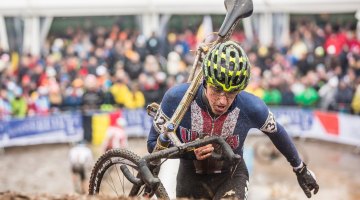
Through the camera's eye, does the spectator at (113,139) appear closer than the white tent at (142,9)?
Yes

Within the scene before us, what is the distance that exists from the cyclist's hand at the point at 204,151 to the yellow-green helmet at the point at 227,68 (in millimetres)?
567

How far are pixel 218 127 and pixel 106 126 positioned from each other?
1548cm

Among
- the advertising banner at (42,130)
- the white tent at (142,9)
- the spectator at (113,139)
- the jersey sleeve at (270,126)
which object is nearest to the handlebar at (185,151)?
the jersey sleeve at (270,126)

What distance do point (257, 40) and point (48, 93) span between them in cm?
857

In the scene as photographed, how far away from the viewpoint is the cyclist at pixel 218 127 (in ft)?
19.4

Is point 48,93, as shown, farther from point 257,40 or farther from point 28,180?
point 257,40

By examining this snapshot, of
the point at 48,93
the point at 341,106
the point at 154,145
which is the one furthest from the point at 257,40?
the point at 154,145

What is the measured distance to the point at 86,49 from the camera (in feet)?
77.6

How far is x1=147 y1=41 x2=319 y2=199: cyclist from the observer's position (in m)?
5.90

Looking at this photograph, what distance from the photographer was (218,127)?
6332 millimetres

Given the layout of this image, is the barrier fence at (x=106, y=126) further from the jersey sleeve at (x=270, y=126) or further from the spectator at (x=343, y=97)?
the jersey sleeve at (x=270, y=126)

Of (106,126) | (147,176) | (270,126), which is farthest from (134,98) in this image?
(147,176)

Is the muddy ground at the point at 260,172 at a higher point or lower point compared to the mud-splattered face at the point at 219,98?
lower

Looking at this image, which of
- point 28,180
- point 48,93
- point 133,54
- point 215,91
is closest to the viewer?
point 215,91
